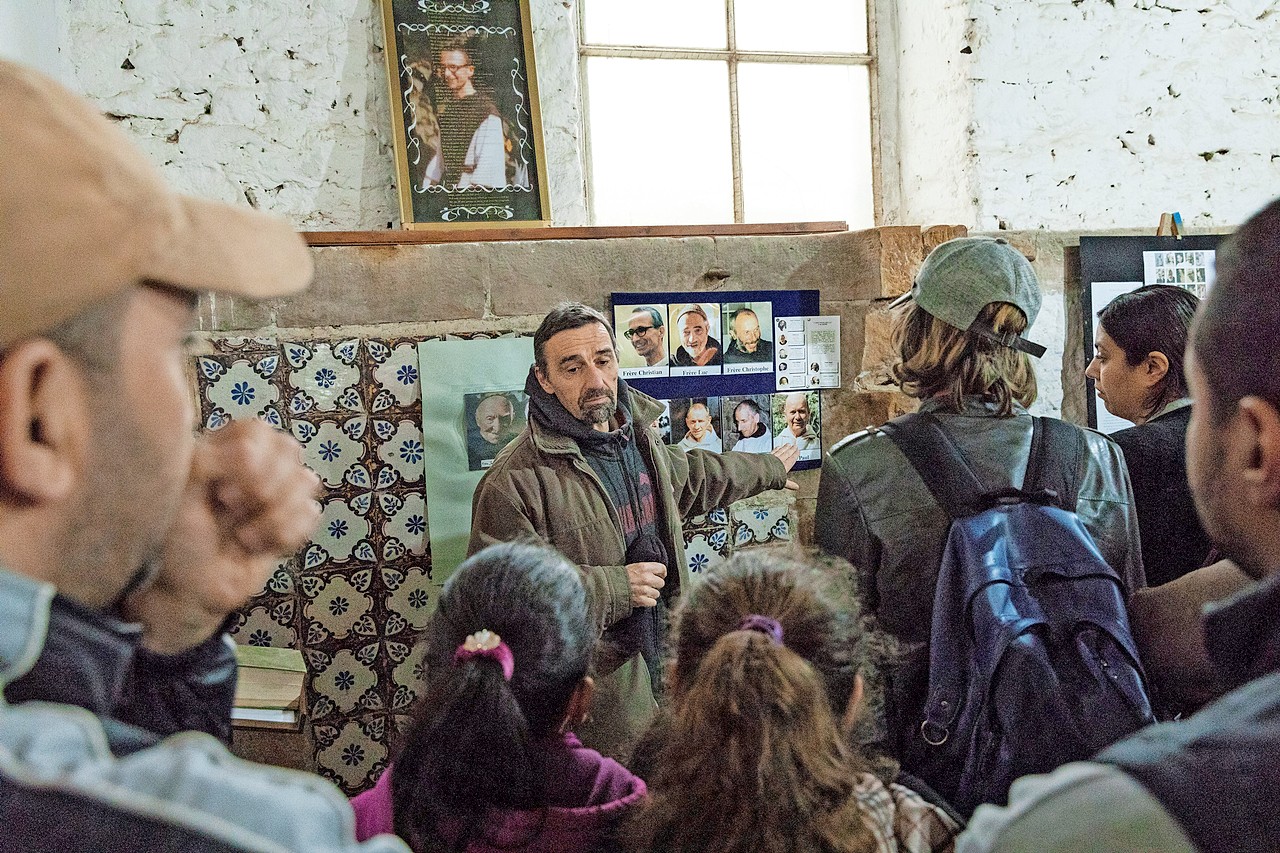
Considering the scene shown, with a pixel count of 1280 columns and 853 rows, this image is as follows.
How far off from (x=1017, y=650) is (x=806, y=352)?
1.56 metres

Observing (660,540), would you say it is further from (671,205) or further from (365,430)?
(671,205)

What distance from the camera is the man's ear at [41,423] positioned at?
514mm

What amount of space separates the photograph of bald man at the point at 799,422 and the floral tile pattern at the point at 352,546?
1.04 m

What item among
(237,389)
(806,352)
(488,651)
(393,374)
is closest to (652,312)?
(806,352)

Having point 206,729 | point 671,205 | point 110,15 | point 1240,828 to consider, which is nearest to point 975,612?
point 1240,828

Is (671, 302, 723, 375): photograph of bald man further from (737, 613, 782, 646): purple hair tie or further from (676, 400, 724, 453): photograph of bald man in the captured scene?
(737, 613, 782, 646): purple hair tie

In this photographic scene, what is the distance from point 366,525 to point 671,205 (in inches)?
54.7

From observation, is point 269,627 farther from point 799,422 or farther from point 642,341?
point 799,422

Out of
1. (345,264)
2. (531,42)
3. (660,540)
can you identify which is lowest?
(660,540)

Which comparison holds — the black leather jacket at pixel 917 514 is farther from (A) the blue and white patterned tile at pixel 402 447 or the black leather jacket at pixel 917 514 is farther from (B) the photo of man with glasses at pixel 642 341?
(A) the blue and white patterned tile at pixel 402 447

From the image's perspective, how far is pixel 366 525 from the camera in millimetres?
2453

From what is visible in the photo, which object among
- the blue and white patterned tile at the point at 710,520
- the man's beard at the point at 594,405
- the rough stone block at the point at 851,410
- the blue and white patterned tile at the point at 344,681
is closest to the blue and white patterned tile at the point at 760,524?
the blue and white patterned tile at the point at 710,520

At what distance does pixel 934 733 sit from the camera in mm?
1404

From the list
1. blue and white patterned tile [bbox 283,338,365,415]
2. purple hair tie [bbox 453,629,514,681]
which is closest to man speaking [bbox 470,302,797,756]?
blue and white patterned tile [bbox 283,338,365,415]
